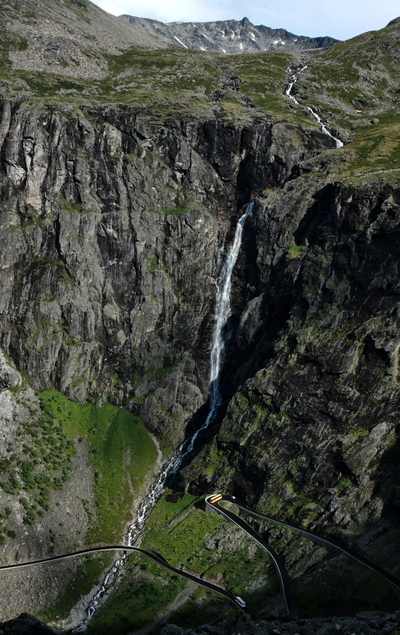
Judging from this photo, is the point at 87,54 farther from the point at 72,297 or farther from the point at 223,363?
the point at 223,363

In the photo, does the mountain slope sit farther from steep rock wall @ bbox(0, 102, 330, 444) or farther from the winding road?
the winding road

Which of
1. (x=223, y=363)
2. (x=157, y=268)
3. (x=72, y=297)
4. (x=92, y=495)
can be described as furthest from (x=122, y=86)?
(x=92, y=495)

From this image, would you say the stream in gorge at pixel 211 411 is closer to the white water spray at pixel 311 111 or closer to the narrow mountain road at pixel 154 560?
the white water spray at pixel 311 111

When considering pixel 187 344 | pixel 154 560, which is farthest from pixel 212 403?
pixel 154 560

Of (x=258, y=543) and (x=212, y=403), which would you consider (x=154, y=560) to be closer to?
(x=258, y=543)

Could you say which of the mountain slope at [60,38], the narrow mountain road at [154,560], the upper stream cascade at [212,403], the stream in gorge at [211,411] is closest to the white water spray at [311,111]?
the stream in gorge at [211,411]
